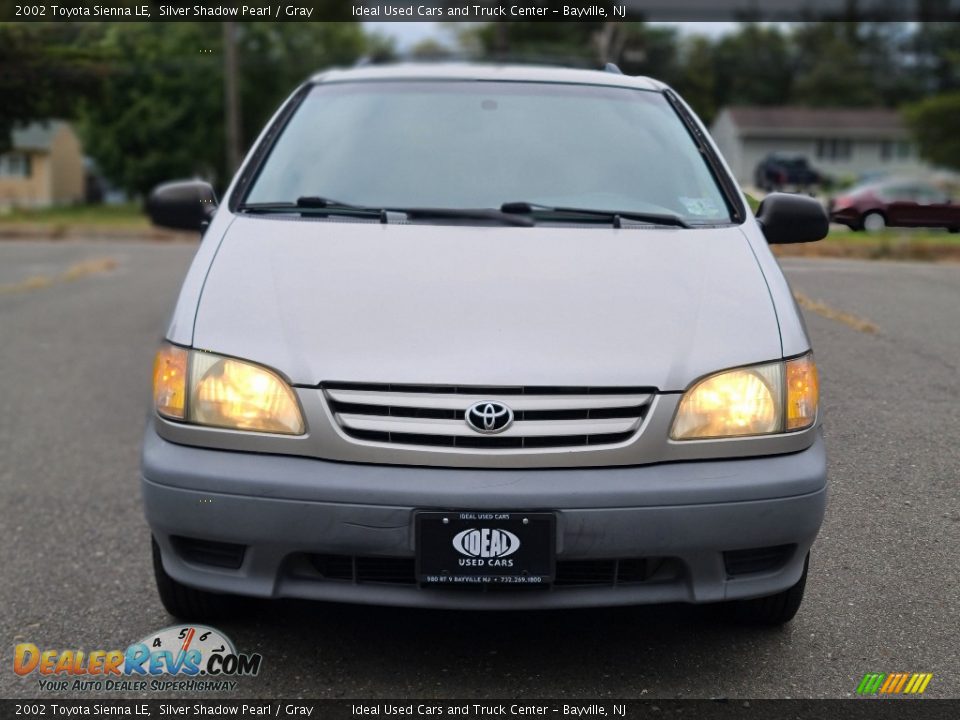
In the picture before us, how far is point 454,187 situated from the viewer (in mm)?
3391

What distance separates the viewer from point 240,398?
8.61 ft

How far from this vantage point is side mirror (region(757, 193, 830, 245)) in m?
3.24

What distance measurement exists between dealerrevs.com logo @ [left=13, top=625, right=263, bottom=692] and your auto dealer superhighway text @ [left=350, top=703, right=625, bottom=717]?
0.39 m

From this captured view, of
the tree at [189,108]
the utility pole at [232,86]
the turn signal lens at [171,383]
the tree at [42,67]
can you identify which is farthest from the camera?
the tree at [189,108]

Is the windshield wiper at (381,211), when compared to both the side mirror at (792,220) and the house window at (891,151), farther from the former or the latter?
the house window at (891,151)

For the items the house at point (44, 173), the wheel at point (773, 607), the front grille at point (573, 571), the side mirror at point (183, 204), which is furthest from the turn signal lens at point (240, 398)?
the house at point (44, 173)

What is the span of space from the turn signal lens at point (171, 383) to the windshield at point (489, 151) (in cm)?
82

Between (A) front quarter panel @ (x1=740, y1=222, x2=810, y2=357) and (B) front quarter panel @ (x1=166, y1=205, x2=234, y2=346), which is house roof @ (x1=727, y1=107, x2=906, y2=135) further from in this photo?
(B) front quarter panel @ (x1=166, y1=205, x2=234, y2=346)

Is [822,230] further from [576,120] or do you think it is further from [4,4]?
[4,4]

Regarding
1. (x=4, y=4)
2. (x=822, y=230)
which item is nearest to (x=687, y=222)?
(x=822, y=230)

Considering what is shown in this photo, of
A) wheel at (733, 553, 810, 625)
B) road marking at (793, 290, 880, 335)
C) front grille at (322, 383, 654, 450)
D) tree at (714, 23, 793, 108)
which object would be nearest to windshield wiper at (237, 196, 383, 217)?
front grille at (322, 383, 654, 450)

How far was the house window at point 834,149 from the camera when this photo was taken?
185 ft

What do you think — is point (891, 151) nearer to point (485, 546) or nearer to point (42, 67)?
point (42, 67)

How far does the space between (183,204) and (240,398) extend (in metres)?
1.32
